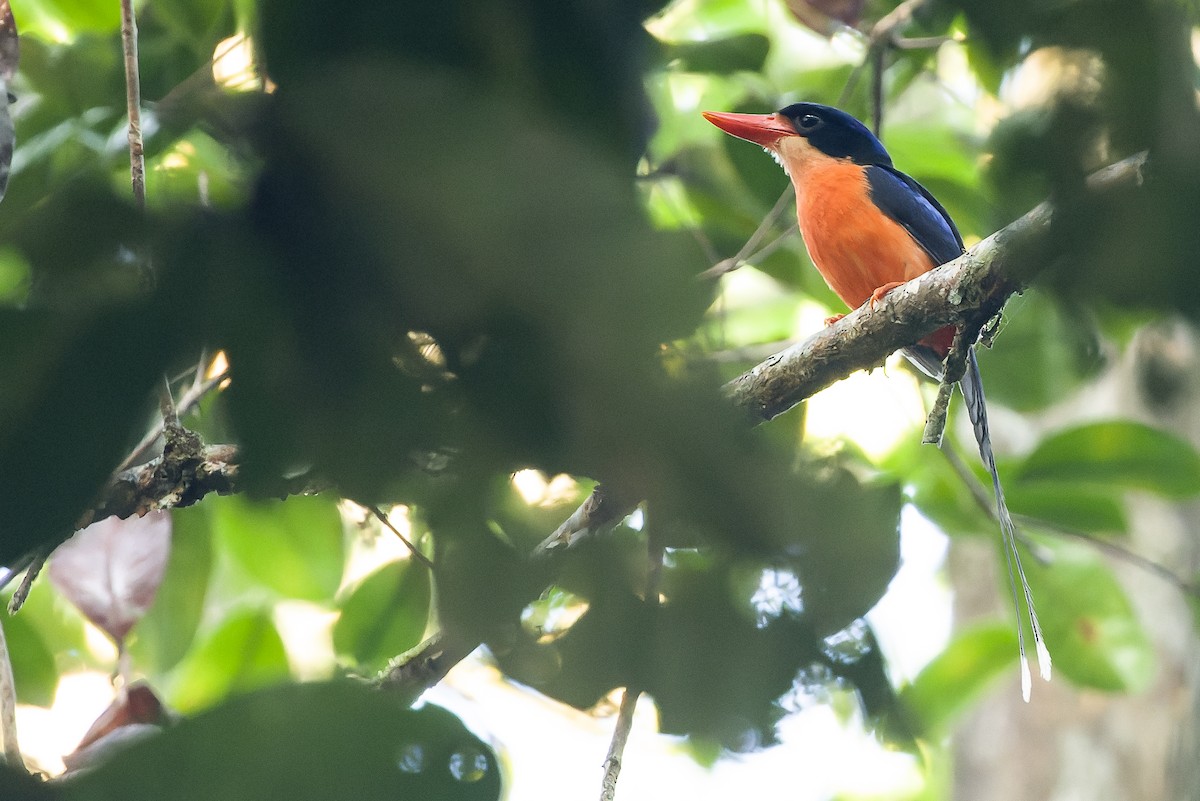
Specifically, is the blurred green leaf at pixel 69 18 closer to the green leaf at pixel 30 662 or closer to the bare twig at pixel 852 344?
the green leaf at pixel 30 662

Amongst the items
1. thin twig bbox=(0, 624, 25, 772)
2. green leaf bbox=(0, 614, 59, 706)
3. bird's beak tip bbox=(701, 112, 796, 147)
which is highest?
thin twig bbox=(0, 624, 25, 772)

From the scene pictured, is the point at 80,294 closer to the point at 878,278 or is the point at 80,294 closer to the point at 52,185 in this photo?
the point at 52,185

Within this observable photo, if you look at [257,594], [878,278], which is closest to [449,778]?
[257,594]

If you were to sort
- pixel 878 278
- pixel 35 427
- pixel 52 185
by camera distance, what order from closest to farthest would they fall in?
pixel 35 427 < pixel 52 185 < pixel 878 278

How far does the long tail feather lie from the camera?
2.96 ft

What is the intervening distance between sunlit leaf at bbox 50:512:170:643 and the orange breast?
5.71ft

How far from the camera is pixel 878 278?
2539mm

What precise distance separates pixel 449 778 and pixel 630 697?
0.08 metres

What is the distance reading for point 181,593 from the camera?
46.3 inches

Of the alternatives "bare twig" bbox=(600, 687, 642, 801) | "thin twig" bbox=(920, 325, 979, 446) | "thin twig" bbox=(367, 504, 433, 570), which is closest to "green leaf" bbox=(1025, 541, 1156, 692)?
"thin twig" bbox=(920, 325, 979, 446)

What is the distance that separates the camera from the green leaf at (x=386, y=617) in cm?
43

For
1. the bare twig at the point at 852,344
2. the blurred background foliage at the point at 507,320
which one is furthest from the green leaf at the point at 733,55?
the blurred background foliage at the point at 507,320

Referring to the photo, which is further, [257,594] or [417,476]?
[257,594]

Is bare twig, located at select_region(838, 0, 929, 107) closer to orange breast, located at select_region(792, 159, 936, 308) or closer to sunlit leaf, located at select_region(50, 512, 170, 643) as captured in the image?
sunlit leaf, located at select_region(50, 512, 170, 643)
